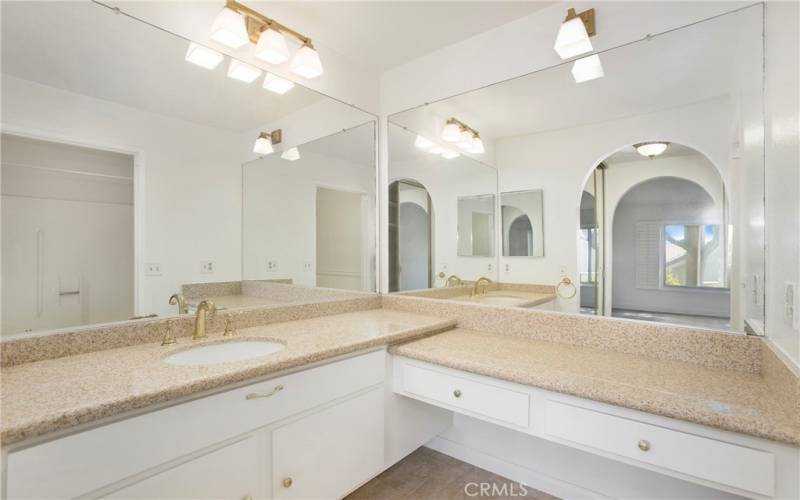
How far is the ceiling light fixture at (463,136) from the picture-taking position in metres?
2.13

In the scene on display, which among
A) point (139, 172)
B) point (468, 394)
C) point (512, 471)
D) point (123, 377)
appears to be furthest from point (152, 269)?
point (512, 471)

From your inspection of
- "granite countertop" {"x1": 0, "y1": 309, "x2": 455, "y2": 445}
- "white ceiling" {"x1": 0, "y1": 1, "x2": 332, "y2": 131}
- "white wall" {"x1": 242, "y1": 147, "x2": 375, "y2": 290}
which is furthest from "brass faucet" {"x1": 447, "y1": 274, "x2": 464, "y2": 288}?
"white ceiling" {"x1": 0, "y1": 1, "x2": 332, "y2": 131}

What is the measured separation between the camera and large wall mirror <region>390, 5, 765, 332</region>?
1.32m

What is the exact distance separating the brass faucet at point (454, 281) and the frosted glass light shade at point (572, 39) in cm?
127


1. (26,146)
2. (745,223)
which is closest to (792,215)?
(745,223)

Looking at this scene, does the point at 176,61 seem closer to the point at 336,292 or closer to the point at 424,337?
the point at 336,292

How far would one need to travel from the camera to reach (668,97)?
149 centimetres

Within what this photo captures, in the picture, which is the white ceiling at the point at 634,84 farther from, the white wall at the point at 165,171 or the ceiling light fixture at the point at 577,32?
the white wall at the point at 165,171

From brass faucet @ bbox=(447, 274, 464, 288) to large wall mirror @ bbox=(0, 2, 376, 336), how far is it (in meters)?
0.74

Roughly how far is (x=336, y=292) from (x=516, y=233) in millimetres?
1102

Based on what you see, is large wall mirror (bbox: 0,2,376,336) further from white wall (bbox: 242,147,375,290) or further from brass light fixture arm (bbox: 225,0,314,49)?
brass light fixture arm (bbox: 225,0,314,49)

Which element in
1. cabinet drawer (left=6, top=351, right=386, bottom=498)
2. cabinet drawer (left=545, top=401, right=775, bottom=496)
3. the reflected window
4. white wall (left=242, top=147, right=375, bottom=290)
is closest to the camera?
cabinet drawer (left=6, top=351, right=386, bottom=498)

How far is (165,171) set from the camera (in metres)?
1.52

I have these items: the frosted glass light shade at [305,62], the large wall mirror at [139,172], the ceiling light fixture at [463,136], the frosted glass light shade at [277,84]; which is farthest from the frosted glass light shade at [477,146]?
the frosted glass light shade at [277,84]
